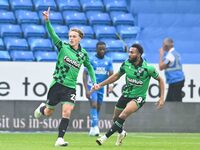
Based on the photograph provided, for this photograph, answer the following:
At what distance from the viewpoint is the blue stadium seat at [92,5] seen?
89.7 feet

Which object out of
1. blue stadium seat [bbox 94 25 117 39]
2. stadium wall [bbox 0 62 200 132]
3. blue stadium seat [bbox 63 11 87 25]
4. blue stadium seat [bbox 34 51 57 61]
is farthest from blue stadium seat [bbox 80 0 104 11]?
stadium wall [bbox 0 62 200 132]

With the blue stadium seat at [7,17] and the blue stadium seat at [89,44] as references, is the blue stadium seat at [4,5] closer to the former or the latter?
the blue stadium seat at [7,17]

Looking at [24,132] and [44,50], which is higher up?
[44,50]

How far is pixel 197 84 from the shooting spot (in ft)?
74.8

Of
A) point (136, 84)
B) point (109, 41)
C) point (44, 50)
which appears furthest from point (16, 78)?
point (136, 84)

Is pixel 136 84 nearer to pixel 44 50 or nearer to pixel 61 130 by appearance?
pixel 61 130

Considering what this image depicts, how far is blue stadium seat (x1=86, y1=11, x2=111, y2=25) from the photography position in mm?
26938

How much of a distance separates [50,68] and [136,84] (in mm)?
6710

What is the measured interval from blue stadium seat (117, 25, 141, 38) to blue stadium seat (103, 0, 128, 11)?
98 centimetres

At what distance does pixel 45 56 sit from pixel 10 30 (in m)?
1.86

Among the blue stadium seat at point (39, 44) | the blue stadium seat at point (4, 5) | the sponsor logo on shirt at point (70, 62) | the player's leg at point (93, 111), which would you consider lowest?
the player's leg at point (93, 111)

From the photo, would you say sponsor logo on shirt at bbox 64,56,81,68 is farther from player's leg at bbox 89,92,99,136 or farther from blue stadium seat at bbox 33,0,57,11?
blue stadium seat at bbox 33,0,57,11

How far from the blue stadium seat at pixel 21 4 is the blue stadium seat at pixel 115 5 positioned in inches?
101

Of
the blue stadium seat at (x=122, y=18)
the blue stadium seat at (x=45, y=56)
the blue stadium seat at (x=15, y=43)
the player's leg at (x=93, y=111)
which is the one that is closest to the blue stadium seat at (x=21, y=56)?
the blue stadium seat at (x=45, y=56)
